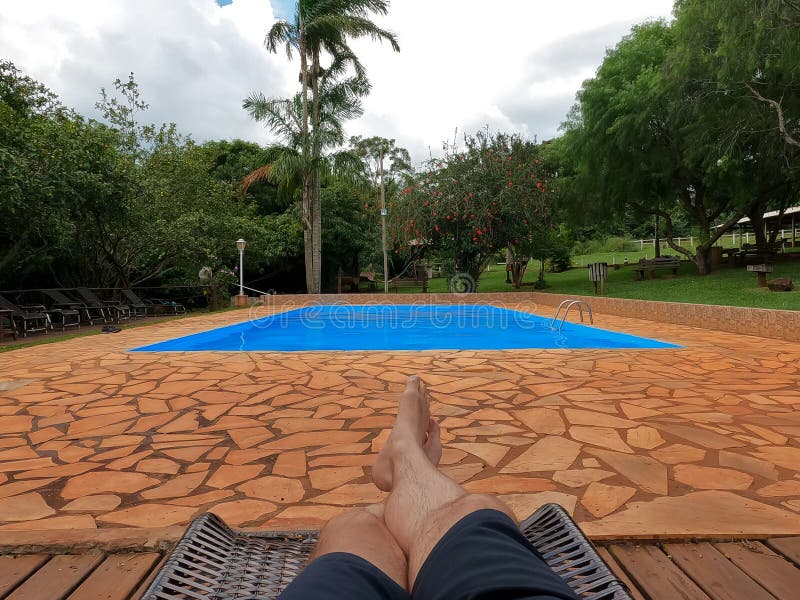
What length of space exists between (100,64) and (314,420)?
18290 millimetres

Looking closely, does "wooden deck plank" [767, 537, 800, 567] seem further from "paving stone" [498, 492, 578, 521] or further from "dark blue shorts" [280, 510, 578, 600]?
"dark blue shorts" [280, 510, 578, 600]

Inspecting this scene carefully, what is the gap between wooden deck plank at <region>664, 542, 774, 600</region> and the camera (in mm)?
1170

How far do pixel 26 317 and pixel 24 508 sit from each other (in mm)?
7595

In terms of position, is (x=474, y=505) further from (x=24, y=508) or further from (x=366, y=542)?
(x=24, y=508)

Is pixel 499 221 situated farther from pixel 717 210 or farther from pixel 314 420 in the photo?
pixel 314 420

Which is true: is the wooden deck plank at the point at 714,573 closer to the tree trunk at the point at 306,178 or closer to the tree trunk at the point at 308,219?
the tree trunk at the point at 306,178

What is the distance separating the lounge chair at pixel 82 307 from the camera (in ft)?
30.6

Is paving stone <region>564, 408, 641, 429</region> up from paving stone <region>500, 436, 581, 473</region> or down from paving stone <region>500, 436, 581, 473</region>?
down

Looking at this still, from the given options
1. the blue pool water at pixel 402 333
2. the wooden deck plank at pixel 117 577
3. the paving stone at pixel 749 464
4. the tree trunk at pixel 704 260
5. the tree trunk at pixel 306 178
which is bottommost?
the blue pool water at pixel 402 333

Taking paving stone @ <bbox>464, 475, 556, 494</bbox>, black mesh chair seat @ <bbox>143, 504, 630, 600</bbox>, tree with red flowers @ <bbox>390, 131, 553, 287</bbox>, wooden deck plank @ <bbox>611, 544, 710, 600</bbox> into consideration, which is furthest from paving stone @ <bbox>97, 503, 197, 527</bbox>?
tree with red flowers @ <bbox>390, 131, 553, 287</bbox>

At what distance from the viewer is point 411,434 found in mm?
1466

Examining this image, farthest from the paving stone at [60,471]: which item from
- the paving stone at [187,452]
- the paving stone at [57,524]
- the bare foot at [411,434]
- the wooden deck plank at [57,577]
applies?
the bare foot at [411,434]

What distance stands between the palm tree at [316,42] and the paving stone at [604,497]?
Result: 46.3ft

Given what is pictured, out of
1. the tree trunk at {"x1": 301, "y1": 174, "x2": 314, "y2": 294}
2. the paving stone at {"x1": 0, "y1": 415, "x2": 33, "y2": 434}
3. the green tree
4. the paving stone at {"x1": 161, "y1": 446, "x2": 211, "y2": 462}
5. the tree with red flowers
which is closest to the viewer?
the paving stone at {"x1": 161, "y1": 446, "x2": 211, "y2": 462}
